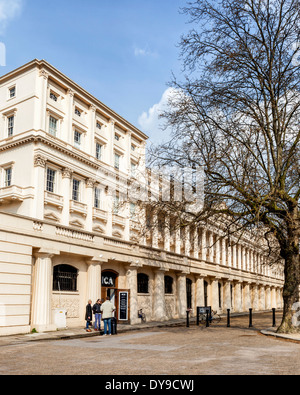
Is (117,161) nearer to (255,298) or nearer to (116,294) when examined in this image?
(116,294)

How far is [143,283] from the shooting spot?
31.0 m

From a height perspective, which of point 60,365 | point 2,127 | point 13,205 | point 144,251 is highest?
point 2,127

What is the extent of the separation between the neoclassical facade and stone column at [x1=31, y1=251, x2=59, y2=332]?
5 centimetres

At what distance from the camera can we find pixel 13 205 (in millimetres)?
28984

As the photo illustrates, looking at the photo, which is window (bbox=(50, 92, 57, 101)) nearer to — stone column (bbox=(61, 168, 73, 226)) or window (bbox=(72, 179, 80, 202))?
stone column (bbox=(61, 168, 73, 226))

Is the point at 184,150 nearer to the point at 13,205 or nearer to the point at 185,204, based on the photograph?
the point at 185,204

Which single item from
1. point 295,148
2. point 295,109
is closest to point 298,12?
point 295,109

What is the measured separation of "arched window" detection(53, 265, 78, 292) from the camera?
22041 millimetres

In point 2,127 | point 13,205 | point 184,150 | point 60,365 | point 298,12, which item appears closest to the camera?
point 60,365

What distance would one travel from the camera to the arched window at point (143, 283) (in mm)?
30369

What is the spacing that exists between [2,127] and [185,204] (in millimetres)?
18839

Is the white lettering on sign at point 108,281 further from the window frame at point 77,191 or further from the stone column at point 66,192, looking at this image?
the window frame at point 77,191

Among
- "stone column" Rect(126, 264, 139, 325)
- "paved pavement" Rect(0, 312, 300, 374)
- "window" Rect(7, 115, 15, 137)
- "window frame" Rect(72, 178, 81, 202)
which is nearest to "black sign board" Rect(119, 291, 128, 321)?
"stone column" Rect(126, 264, 139, 325)

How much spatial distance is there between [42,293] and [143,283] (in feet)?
39.0
